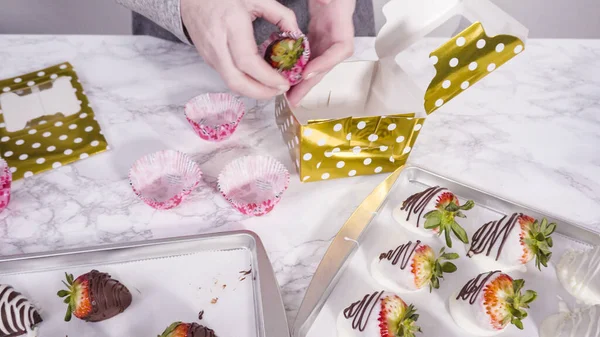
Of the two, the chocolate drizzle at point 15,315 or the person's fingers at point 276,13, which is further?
the person's fingers at point 276,13

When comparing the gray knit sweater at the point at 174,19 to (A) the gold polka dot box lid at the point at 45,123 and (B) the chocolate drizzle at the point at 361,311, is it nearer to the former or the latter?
(A) the gold polka dot box lid at the point at 45,123

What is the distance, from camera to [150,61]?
1.32m

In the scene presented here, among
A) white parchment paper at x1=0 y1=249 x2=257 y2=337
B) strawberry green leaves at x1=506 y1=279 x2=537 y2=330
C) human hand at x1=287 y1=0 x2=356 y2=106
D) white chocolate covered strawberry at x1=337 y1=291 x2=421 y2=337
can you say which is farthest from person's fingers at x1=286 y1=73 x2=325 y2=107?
strawberry green leaves at x1=506 y1=279 x2=537 y2=330

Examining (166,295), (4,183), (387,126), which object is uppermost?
(387,126)

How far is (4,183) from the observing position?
92 centimetres

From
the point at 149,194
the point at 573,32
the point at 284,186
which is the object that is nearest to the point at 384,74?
the point at 284,186

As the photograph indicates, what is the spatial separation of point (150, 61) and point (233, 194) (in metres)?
0.56

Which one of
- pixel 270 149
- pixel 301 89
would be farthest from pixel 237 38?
pixel 270 149

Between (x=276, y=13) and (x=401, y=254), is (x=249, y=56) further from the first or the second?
(x=401, y=254)

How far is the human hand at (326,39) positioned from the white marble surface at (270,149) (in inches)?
7.2

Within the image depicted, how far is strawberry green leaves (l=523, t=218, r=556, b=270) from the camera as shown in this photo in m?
0.89

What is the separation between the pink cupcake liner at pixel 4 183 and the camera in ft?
3.02

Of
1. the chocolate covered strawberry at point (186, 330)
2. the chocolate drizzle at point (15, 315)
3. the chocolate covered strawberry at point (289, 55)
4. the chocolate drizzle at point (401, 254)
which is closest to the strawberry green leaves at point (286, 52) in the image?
the chocolate covered strawberry at point (289, 55)

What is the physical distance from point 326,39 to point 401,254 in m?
0.53
